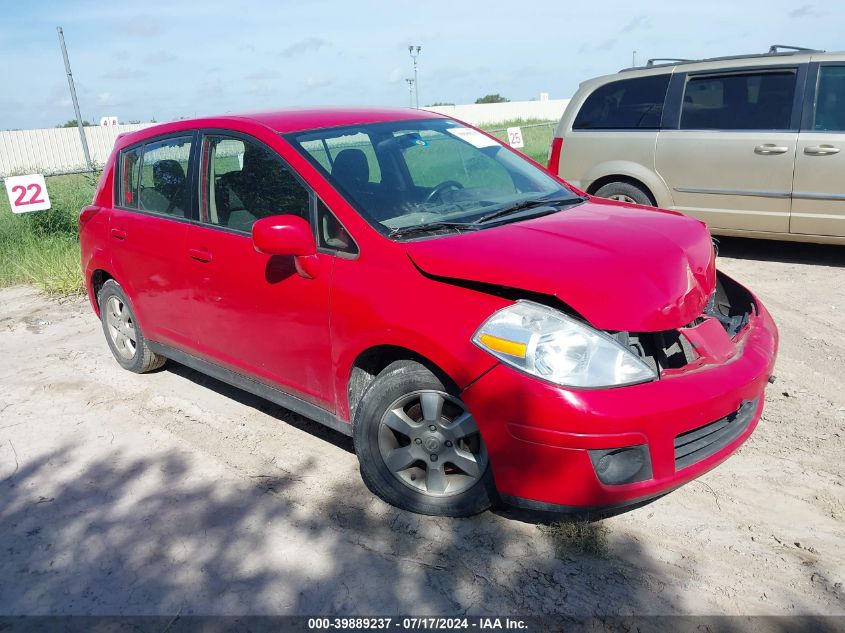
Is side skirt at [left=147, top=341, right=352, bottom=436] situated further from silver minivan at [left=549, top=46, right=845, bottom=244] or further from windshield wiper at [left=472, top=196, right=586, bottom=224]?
silver minivan at [left=549, top=46, right=845, bottom=244]

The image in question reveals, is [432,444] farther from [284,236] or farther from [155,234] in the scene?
[155,234]

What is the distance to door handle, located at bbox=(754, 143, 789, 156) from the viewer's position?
678 cm

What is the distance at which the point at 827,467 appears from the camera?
11.7 feet

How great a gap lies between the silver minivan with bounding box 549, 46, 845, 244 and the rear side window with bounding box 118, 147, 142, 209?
461cm

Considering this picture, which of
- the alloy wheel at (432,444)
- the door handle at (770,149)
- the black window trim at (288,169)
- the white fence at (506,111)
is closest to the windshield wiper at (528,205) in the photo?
the black window trim at (288,169)

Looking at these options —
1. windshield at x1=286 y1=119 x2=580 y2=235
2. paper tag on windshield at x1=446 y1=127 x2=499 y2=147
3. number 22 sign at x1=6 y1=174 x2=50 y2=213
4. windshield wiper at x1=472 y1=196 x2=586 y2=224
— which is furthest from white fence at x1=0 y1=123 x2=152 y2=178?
windshield wiper at x1=472 y1=196 x2=586 y2=224

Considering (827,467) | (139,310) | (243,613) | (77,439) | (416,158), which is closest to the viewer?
(243,613)

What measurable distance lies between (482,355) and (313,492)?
1.27 m

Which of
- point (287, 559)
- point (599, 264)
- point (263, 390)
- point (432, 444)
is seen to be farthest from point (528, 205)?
point (287, 559)

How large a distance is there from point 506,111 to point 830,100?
144 feet

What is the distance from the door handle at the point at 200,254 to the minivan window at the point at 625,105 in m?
5.08

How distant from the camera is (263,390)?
4051mm

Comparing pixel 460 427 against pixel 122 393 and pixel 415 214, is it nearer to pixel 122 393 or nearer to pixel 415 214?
pixel 415 214

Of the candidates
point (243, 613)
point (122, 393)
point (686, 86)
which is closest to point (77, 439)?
point (122, 393)
